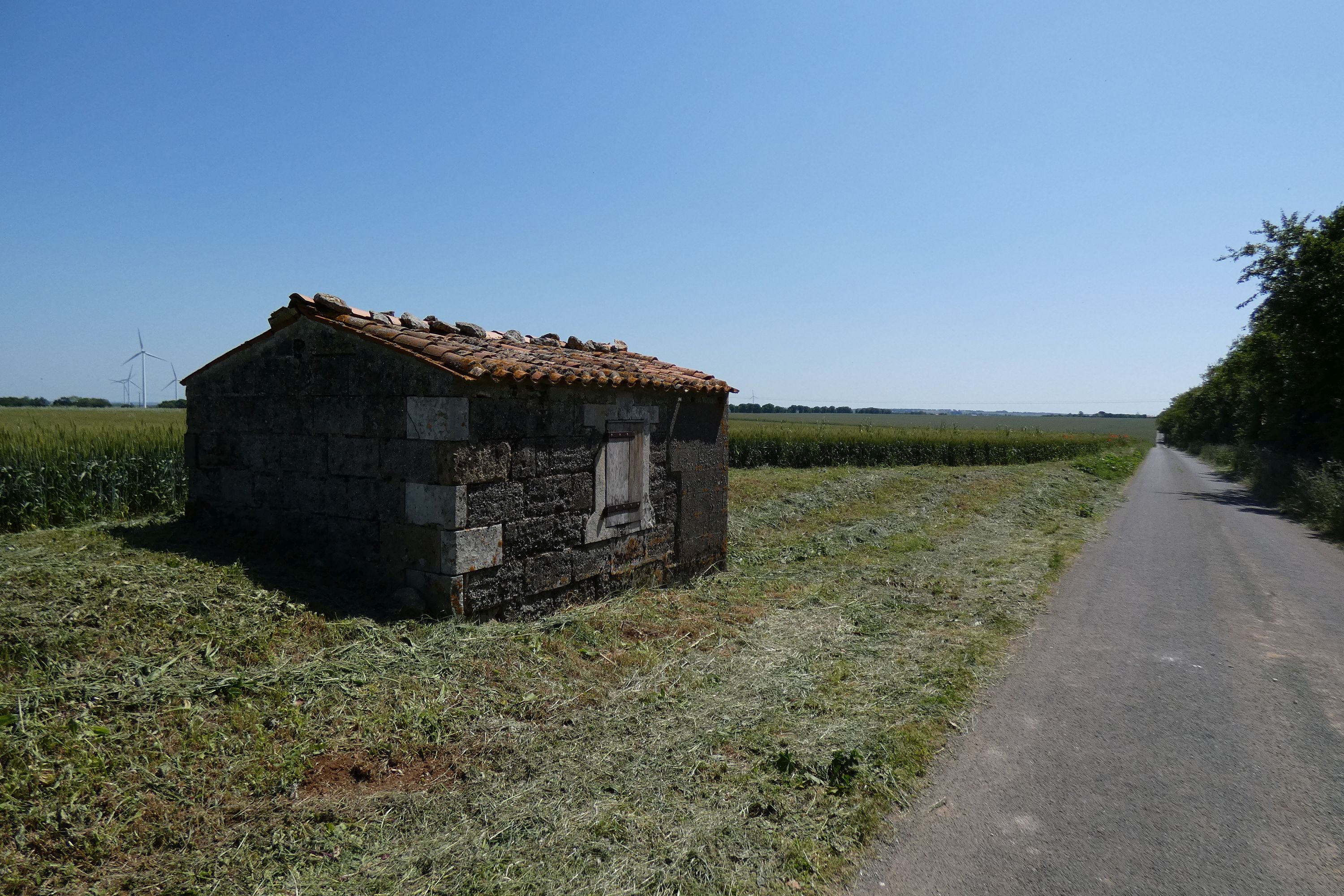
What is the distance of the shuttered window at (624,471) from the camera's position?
8164mm

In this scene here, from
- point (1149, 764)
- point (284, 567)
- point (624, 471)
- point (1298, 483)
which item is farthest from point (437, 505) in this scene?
point (1298, 483)

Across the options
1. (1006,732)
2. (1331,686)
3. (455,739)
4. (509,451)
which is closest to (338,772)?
(455,739)

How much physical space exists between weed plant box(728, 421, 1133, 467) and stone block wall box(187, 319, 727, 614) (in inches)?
756

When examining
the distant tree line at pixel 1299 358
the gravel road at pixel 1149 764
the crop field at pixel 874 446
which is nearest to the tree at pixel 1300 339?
the distant tree line at pixel 1299 358

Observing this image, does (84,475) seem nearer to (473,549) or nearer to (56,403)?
(473,549)

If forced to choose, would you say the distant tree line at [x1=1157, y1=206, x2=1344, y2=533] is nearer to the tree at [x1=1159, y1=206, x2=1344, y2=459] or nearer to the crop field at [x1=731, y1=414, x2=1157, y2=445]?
the tree at [x1=1159, y1=206, x2=1344, y2=459]

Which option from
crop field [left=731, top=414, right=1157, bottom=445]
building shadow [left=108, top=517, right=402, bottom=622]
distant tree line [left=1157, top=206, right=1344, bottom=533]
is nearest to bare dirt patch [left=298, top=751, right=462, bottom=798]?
building shadow [left=108, top=517, right=402, bottom=622]

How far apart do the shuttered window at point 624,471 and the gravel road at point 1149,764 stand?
398 centimetres

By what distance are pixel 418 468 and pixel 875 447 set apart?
26.4m

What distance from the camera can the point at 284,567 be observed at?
6805mm

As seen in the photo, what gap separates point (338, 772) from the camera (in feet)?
14.0

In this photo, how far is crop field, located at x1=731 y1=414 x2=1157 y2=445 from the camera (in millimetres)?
48906

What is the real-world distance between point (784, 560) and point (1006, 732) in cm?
630

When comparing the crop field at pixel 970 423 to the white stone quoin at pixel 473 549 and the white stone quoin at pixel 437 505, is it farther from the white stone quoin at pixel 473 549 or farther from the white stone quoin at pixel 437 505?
the white stone quoin at pixel 437 505
